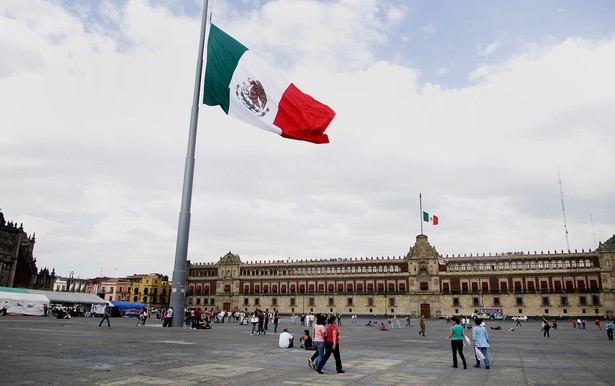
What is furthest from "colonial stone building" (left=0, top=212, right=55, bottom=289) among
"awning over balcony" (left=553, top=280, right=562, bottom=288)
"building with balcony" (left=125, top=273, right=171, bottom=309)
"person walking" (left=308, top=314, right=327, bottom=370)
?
"awning over balcony" (left=553, top=280, right=562, bottom=288)

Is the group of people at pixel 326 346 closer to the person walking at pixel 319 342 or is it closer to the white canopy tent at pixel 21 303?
the person walking at pixel 319 342

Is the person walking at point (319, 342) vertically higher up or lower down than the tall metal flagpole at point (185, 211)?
lower down

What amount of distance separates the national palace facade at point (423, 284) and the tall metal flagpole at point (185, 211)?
205 ft

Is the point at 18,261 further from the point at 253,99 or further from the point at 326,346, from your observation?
the point at 326,346

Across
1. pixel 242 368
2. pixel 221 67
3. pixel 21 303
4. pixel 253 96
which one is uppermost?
pixel 221 67

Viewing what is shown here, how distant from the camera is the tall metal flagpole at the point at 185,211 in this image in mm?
19297

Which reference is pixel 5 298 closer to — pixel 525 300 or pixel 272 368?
pixel 272 368

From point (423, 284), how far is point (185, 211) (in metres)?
64.7

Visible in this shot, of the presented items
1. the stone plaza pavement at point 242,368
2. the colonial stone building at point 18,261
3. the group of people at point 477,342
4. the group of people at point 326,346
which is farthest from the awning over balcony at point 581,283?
the colonial stone building at point 18,261

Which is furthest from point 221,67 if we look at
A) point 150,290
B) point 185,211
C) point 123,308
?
point 150,290

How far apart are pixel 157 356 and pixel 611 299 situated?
7712 centimetres

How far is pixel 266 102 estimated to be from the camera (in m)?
17.3

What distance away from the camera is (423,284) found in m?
76.6

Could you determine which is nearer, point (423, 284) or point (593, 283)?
point (593, 283)
